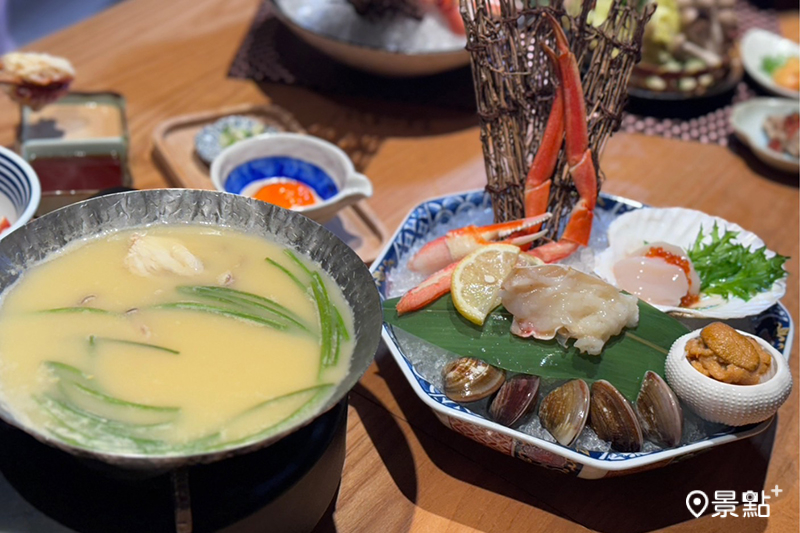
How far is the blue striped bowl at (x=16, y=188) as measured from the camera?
151 centimetres

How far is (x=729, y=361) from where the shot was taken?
1271 mm

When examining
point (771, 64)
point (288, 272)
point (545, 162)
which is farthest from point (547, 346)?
point (771, 64)

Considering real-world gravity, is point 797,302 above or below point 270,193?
below

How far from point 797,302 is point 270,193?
1.45 metres

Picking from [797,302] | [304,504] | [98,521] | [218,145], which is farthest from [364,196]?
[797,302]

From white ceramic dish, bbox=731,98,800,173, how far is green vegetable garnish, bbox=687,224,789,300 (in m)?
0.76

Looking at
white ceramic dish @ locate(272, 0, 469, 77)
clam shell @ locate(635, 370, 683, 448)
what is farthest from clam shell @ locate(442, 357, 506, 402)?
white ceramic dish @ locate(272, 0, 469, 77)

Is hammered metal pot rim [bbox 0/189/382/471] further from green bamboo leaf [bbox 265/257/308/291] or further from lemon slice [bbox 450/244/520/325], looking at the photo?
lemon slice [bbox 450/244/520/325]

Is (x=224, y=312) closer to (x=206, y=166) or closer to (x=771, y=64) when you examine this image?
(x=206, y=166)

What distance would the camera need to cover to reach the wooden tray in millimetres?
1923

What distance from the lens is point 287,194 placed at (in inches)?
75.9

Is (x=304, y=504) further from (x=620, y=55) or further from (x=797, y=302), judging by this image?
(x=797, y=302)

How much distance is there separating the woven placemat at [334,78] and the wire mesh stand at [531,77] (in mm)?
909

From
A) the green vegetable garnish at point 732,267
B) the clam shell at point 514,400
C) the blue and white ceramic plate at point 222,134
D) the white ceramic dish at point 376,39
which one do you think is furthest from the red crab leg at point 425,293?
the white ceramic dish at point 376,39
